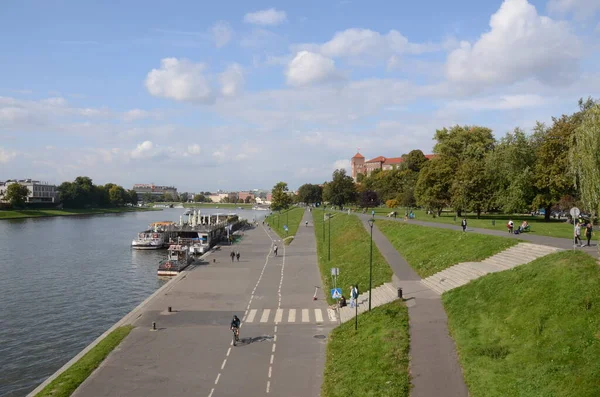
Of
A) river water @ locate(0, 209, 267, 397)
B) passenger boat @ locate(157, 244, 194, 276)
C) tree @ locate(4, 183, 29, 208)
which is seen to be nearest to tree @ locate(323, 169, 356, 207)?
river water @ locate(0, 209, 267, 397)

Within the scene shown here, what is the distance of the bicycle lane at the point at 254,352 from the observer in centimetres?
1941

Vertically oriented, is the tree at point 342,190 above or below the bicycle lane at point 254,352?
above

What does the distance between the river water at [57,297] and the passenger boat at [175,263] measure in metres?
1.28

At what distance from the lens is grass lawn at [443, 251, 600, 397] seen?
608 inches

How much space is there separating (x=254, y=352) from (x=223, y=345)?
2.15 metres

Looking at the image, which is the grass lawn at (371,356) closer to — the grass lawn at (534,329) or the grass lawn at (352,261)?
the grass lawn at (534,329)

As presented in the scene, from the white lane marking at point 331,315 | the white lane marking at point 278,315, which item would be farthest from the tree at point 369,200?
the white lane marking at point 278,315

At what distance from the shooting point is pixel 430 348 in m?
20.4

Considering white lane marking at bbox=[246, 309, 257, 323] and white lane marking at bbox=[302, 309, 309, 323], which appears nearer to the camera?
white lane marking at bbox=[302, 309, 309, 323]

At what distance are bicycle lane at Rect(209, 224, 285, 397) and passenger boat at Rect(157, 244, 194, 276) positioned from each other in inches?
638

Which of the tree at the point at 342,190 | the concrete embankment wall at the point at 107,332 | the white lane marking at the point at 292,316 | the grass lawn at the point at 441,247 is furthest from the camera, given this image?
the tree at the point at 342,190

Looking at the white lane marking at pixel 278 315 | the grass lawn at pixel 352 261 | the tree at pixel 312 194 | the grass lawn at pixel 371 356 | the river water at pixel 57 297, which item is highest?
the tree at pixel 312 194

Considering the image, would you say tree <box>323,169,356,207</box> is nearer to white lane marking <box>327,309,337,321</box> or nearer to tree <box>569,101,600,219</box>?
white lane marking <box>327,309,337,321</box>

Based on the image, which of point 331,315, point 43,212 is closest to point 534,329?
point 331,315
